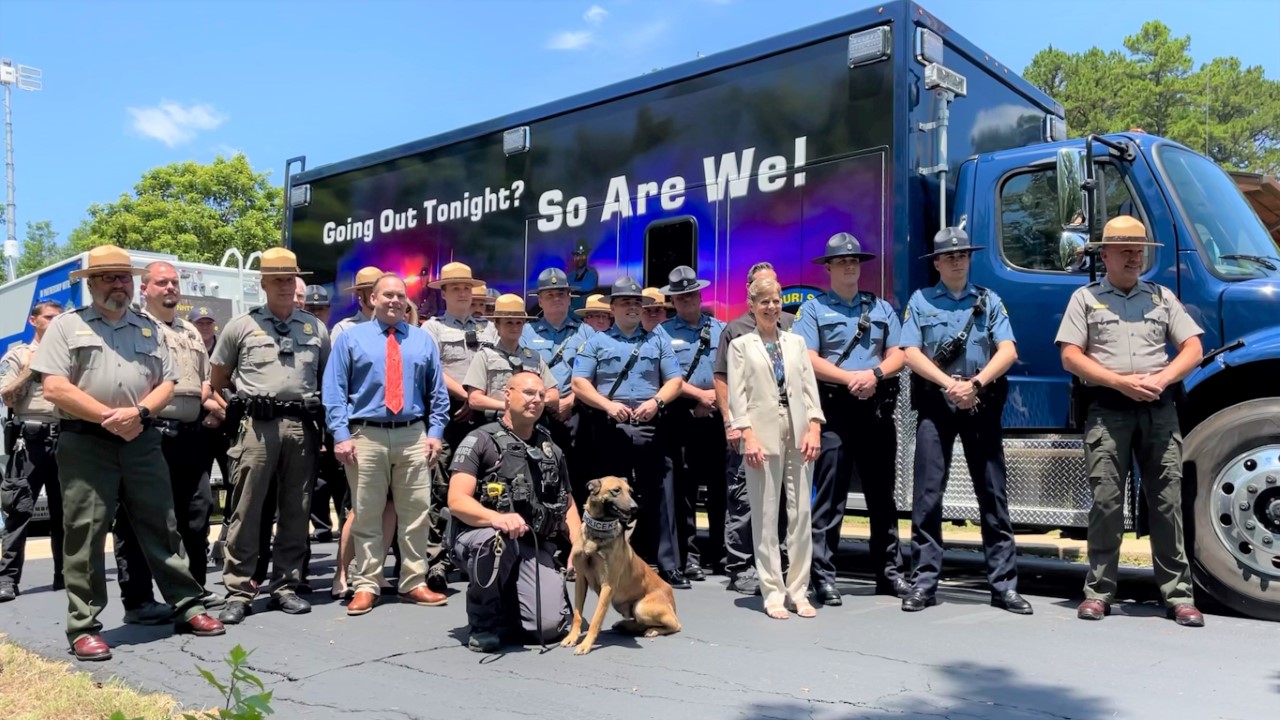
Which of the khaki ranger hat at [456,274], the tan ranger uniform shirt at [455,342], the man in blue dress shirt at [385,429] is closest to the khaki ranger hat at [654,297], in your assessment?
the tan ranger uniform shirt at [455,342]

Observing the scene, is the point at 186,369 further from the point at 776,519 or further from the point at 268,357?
the point at 776,519

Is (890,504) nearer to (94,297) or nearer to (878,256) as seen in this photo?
(878,256)

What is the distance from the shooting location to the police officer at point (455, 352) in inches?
254

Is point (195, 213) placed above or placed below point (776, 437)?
above

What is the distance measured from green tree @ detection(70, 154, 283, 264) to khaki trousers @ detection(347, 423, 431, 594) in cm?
2605

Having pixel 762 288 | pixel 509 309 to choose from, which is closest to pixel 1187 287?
pixel 762 288

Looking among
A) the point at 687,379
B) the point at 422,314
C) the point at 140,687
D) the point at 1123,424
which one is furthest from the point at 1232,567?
the point at 422,314

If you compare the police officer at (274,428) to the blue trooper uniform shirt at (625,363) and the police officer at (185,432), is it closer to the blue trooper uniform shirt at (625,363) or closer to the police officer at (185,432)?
the police officer at (185,432)

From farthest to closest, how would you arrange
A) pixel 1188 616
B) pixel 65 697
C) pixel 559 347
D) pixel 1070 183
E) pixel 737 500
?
pixel 559 347 < pixel 737 500 < pixel 1070 183 < pixel 1188 616 < pixel 65 697

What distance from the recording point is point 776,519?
17.0ft

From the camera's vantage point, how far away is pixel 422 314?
8914 millimetres

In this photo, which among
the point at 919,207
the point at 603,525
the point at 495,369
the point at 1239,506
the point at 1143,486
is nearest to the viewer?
the point at 603,525

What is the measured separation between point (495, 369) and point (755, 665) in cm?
286

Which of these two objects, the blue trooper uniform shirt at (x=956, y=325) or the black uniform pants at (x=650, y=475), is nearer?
the blue trooper uniform shirt at (x=956, y=325)
